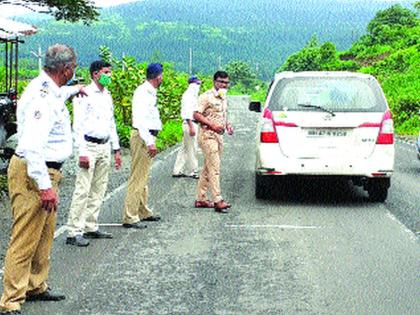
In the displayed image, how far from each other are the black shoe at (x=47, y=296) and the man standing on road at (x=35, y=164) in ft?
0.80

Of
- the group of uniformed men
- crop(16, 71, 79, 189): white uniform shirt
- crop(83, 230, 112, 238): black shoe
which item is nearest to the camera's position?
crop(16, 71, 79, 189): white uniform shirt

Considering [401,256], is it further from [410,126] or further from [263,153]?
[410,126]

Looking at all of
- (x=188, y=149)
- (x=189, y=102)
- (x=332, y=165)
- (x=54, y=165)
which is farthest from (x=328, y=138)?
(x=54, y=165)

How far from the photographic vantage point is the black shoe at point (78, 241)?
Answer: 9250 millimetres

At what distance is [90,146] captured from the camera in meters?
9.53

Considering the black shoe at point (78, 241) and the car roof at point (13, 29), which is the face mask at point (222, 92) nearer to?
the black shoe at point (78, 241)

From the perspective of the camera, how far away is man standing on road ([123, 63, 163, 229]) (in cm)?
1038

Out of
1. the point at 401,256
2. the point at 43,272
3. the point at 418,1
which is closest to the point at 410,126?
the point at 401,256

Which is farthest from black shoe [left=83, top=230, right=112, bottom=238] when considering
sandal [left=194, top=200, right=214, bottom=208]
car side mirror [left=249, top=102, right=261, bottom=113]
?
car side mirror [left=249, top=102, right=261, bottom=113]

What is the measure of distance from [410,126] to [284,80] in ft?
85.9

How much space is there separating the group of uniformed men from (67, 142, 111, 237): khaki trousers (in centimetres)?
1

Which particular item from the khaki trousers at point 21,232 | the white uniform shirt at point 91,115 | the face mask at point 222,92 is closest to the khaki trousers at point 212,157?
the face mask at point 222,92

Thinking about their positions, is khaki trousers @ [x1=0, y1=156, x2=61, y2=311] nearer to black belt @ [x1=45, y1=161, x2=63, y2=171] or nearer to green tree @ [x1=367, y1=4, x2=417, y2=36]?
black belt @ [x1=45, y1=161, x2=63, y2=171]

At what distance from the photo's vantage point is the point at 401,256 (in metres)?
8.77
